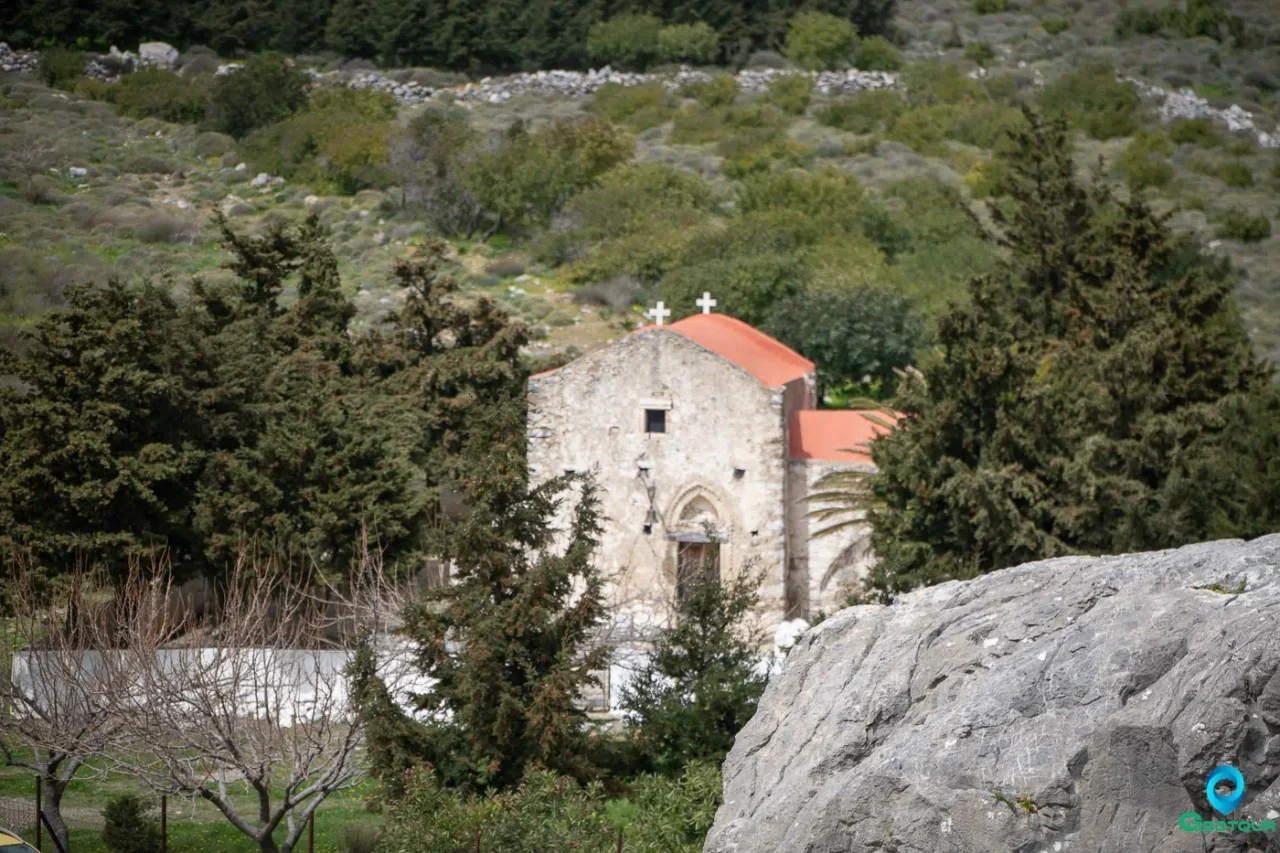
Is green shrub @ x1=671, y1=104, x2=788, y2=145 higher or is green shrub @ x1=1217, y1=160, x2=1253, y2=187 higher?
green shrub @ x1=671, y1=104, x2=788, y2=145

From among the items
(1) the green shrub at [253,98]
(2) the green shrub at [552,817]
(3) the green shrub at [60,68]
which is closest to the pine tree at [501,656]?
(2) the green shrub at [552,817]

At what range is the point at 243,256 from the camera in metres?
33.5

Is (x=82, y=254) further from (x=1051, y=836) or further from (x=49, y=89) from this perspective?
(x=1051, y=836)

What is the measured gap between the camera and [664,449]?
96.1ft

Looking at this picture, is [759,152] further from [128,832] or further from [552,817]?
[552,817]

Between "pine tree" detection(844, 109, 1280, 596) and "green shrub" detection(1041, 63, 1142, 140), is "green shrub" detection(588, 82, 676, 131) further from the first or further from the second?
"pine tree" detection(844, 109, 1280, 596)

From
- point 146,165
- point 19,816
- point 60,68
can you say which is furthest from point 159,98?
point 19,816

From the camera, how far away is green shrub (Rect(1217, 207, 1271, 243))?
62438mm

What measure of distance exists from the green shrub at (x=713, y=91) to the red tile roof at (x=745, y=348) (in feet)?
149

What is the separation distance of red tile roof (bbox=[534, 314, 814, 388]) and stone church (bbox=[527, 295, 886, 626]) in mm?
559

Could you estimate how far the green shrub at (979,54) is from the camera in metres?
89.1

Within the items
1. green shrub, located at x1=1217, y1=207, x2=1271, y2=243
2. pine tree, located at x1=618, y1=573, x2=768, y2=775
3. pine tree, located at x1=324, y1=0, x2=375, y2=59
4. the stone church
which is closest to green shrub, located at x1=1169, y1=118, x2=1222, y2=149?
green shrub, located at x1=1217, y1=207, x2=1271, y2=243

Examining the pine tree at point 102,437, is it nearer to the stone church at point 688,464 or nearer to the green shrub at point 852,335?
the stone church at point 688,464

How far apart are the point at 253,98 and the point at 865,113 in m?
28.8
